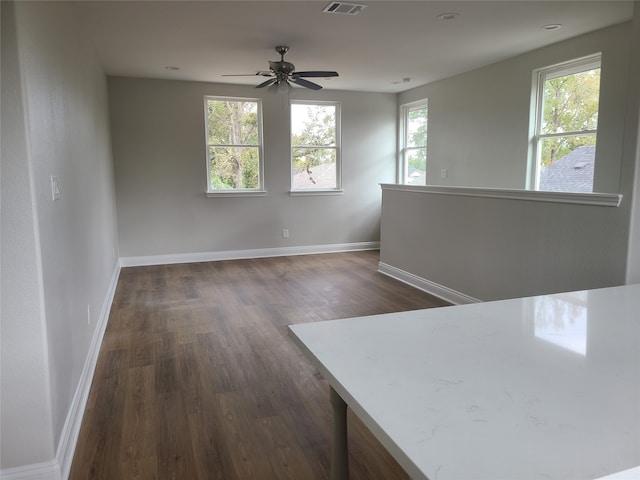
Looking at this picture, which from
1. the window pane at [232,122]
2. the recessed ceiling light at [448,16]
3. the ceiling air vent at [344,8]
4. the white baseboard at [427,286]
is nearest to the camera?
the ceiling air vent at [344,8]

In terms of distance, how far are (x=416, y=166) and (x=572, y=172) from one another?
2.80 metres

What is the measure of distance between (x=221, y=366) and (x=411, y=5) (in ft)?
9.89

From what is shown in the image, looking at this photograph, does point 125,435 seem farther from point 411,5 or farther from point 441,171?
point 441,171

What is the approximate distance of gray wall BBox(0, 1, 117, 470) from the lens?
1677 millimetres

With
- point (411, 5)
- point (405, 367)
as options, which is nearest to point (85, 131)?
point (411, 5)

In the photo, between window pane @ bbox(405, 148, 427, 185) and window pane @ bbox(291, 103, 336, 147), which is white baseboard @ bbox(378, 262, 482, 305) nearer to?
window pane @ bbox(405, 148, 427, 185)

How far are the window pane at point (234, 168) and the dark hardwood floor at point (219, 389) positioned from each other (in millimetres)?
2009

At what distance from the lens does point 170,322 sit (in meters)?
3.92

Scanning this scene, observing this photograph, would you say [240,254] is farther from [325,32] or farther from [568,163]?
[568,163]

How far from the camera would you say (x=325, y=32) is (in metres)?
4.16

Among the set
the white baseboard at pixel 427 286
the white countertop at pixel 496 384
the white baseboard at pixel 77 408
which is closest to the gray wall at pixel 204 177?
the white baseboard at pixel 427 286

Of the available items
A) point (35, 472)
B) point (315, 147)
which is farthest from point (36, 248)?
point (315, 147)

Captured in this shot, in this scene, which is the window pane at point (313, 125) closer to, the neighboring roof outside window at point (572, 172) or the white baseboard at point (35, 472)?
the neighboring roof outside window at point (572, 172)

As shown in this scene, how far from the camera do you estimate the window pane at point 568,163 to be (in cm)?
438
